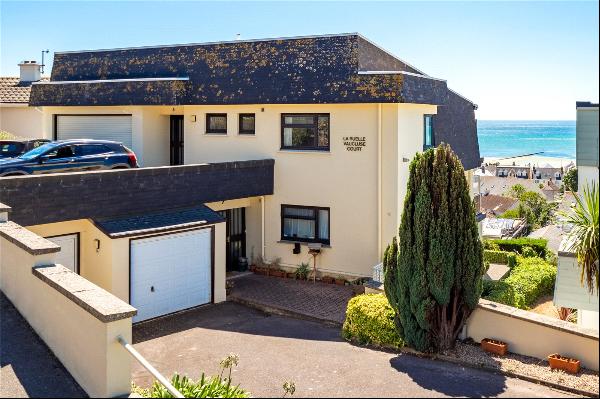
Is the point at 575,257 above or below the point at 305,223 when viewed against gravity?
above

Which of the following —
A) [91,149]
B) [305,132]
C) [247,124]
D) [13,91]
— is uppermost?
[13,91]

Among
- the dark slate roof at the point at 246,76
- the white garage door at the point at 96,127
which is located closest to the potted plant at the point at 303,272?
the dark slate roof at the point at 246,76

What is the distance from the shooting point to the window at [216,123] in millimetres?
22703

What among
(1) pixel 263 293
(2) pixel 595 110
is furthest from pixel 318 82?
(2) pixel 595 110

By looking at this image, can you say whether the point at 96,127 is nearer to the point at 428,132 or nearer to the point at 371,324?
the point at 428,132

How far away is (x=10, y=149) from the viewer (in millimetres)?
22016

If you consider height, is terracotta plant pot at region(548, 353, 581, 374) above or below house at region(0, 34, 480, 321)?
below

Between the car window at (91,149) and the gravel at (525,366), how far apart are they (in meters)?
11.9

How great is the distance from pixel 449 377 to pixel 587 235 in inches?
130

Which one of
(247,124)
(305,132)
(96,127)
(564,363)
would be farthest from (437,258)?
(96,127)

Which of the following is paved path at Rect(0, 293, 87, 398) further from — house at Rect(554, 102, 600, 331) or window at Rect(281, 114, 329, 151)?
window at Rect(281, 114, 329, 151)

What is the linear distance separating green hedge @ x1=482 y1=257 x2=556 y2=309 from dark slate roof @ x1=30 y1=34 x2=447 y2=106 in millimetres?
6138

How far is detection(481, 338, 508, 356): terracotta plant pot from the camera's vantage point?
1276 centimetres

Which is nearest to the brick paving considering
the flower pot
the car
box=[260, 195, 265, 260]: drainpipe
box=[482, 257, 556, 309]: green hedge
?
the flower pot
